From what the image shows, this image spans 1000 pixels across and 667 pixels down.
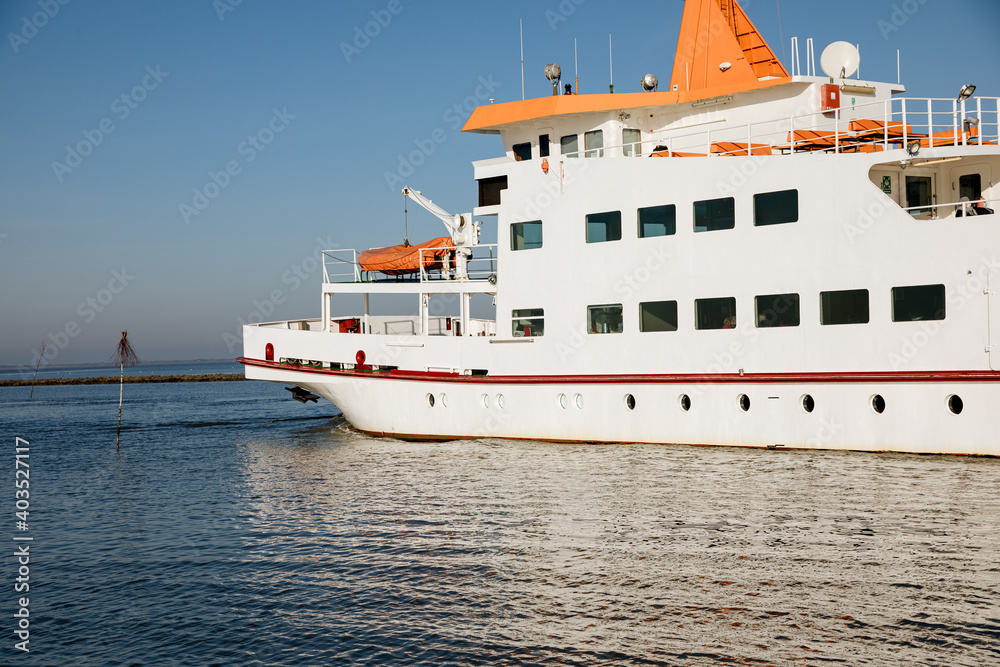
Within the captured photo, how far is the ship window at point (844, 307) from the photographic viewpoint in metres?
13.9

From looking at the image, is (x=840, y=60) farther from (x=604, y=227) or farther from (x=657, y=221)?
(x=604, y=227)

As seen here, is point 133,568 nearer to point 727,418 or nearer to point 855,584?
point 855,584

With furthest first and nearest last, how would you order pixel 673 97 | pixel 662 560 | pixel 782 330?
1. pixel 673 97
2. pixel 782 330
3. pixel 662 560

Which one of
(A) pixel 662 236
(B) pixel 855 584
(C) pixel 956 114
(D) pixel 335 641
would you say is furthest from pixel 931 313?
(D) pixel 335 641

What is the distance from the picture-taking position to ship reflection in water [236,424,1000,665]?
7.04 meters

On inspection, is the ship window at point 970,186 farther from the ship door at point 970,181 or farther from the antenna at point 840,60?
the antenna at point 840,60

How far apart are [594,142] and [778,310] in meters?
A: 5.86

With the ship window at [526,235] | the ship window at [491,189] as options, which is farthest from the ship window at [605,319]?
the ship window at [491,189]

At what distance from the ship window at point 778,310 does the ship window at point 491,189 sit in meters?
6.37

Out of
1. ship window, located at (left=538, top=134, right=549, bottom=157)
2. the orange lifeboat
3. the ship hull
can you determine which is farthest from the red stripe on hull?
ship window, located at (left=538, top=134, right=549, bottom=157)

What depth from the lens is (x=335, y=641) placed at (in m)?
7.46

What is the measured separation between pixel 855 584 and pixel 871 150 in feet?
32.0

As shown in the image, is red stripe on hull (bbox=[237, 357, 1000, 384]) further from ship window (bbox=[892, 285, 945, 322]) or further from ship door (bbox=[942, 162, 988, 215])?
ship door (bbox=[942, 162, 988, 215])

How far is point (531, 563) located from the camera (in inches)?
368
